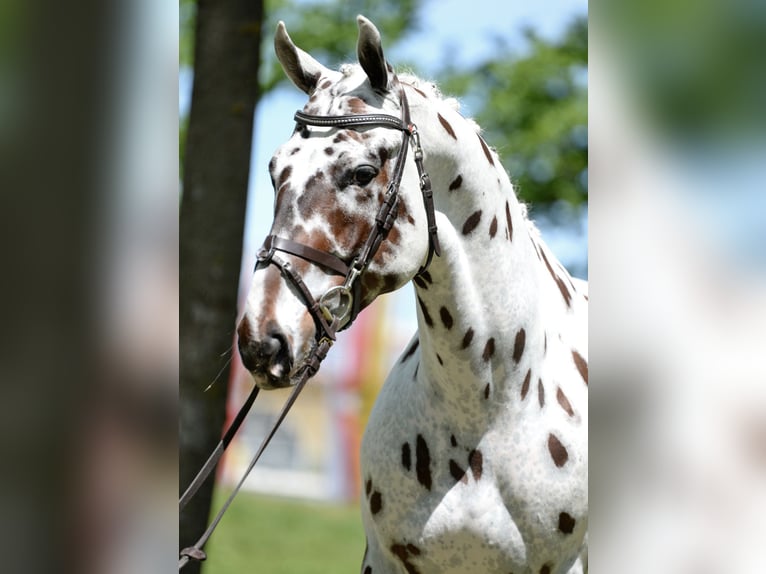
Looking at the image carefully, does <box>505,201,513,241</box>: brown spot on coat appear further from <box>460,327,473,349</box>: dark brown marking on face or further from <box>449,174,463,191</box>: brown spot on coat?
<box>460,327,473,349</box>: dark brown marking on face

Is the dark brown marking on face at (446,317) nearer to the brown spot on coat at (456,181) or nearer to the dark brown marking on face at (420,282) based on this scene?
the dark brown marking on face at (420,282)

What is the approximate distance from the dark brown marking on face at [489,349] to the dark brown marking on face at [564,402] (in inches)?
11.8

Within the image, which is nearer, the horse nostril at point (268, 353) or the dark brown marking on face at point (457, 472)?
the horse nostril at point (268, 353)

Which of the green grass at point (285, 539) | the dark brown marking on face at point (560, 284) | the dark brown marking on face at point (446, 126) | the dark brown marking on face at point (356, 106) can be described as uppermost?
the dark brown marking on face at point (356, 106)

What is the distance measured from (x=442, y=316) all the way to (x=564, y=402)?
52 centimetres

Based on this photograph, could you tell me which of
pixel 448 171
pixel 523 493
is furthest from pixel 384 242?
pixel 523 493

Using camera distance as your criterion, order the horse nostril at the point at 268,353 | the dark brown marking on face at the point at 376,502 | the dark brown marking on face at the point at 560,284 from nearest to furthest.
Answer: the horse nostril at the point at 268,353 < the dark brown marking on face at the point at 376,502 < the dark brown marking on face at the point at 560,284

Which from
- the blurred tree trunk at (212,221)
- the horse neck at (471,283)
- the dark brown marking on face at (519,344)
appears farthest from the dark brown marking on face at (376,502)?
the blurred tree trunk at (212,221)

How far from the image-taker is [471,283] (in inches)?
116

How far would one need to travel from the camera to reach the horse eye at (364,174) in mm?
2658

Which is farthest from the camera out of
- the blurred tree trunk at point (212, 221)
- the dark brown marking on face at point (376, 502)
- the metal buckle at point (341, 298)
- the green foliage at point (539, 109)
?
the green foliage at point (539, 109)

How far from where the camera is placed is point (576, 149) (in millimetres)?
12664

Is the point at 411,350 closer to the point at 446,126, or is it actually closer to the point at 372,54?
the point at 446,126
